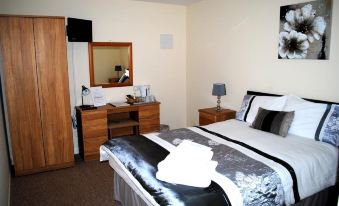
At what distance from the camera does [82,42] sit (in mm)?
4316

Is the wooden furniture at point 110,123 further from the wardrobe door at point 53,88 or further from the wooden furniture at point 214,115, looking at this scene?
the wooden furniture at point 214,115

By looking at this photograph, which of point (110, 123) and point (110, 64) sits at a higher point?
point (110, 64)

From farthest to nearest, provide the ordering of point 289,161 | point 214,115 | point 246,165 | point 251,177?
point 214,115, point 289,161, point 246,165, point 251,177

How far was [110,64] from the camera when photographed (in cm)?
461

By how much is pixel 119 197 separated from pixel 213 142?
121 cm

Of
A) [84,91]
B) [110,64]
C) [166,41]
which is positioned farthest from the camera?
[166,41]

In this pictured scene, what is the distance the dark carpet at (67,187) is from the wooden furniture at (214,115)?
1.68 meters

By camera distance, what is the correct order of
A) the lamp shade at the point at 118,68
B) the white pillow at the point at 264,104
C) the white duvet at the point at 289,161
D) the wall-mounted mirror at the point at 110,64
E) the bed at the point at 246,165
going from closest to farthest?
the bed at the point at 246,165 → the white duvet at the point at 289,161 → the white pillow at the point at 264,104 → the wall-mounted mirror at the point at 110,64 → the lamp shade at the point at 118,68

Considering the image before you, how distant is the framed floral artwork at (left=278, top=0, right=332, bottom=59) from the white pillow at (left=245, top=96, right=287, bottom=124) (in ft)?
1.87

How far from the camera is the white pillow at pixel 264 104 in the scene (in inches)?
129

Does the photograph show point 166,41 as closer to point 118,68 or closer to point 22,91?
point 118,68

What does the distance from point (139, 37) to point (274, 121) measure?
2872 millimetres

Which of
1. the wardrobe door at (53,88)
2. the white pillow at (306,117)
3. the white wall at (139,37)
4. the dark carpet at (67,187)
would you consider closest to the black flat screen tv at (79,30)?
the white wall at (139,37)

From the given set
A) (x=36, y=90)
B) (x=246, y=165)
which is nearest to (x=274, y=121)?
(x=246, y=165)
